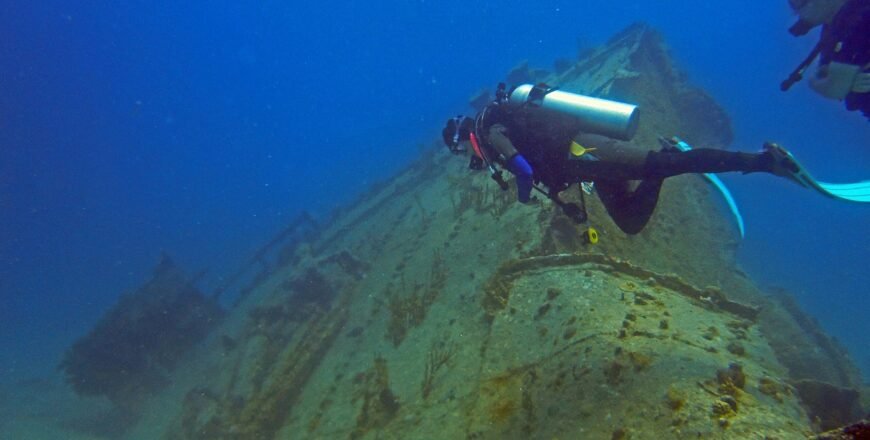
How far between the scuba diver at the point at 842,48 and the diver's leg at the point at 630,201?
4.84 ft

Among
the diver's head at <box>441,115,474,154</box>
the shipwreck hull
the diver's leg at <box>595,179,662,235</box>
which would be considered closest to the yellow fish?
the diver's leg at <box>595,179,662,235</box>

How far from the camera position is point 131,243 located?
81.9 metres

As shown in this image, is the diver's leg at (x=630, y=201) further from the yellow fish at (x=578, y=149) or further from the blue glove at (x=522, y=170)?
the blue glove at (x=522, y=170)

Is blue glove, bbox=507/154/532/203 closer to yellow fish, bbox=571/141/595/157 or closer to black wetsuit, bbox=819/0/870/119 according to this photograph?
yellow fish, bbox=571/141/595/157

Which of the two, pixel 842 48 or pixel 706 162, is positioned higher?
pixel 842 48

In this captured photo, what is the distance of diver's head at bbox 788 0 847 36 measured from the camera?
3504 millimetres

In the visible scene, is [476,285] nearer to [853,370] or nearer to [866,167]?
[853,370]

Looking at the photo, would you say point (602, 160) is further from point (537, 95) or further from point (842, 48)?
point (842, 48)

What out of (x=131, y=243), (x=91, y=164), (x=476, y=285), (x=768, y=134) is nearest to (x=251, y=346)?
(x=476, y=285)

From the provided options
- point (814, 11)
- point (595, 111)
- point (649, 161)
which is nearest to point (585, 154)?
point (595, 111)

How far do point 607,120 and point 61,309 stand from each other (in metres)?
59.8

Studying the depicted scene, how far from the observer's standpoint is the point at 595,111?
14.6 ft

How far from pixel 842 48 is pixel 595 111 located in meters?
1.83

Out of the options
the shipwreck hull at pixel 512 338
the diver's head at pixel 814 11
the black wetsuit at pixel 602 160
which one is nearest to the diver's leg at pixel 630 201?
the black wetsuit at pixel 602 160
